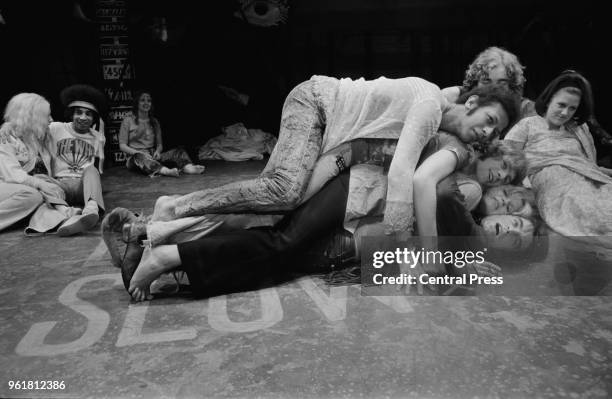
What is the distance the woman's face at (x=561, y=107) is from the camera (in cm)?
329

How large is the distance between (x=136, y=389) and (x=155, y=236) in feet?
2.92

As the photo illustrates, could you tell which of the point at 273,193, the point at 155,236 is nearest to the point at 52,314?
the point at 155,236

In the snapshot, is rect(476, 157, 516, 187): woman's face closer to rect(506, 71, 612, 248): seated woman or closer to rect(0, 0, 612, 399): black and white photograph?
rect(0, 0, 612, 399): black and white photograph

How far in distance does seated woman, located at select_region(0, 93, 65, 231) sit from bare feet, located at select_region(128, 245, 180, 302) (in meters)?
1.84

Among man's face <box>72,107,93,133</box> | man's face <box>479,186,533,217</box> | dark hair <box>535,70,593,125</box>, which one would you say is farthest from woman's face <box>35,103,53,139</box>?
dark hair <box>535,70,593,125</box>

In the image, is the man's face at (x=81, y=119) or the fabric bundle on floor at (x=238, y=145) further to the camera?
the fabric bundle on floor at (x=238, y=145)

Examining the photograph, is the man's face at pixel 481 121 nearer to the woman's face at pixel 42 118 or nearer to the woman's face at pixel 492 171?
the woman's face at pixel 492 171

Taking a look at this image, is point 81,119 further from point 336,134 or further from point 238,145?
point 238,145

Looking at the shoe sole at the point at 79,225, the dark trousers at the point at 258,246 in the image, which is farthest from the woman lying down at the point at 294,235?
the shoe sole at the point at 79,225

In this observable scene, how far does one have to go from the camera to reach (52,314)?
2381 mm

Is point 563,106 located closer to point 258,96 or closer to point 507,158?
point 507,158

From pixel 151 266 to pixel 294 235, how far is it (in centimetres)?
75

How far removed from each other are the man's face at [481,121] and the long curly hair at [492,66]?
2.42ft

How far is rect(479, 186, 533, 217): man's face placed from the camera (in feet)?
9.65
